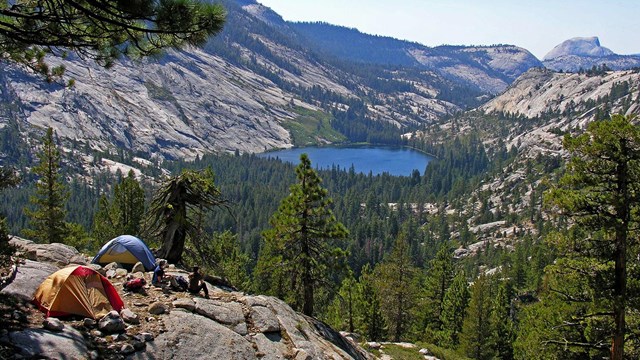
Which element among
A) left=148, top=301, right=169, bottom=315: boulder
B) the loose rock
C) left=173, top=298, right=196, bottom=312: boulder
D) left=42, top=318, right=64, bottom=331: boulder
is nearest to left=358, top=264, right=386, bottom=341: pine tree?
left=173, top=298, right=196, bottom=312: boulder

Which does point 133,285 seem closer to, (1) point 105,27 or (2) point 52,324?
(2) point 52,324

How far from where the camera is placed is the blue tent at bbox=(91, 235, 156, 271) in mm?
25672

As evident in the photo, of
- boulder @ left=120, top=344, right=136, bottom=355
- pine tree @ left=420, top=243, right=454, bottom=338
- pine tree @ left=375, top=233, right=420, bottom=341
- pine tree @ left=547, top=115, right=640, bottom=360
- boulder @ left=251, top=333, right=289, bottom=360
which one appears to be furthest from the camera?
pine tree @ left=420, top=243, right=454, bottom=338

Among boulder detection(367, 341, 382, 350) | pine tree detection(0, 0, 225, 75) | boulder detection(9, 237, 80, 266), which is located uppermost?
pine tree detection(0, 0, 225, 75)

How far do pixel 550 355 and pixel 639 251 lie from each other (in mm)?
12592

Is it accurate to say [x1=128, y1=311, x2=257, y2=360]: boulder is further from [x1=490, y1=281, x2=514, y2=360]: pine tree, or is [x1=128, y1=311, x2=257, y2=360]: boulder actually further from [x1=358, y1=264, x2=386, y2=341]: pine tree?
[x1=490, y1=281, x2=514, y2=360]: pine tree

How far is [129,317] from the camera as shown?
16.5 metres

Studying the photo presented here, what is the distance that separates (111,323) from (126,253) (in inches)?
432

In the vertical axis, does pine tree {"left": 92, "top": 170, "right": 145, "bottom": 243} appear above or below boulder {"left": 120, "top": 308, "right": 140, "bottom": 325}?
below

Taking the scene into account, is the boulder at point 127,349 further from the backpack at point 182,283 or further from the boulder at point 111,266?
the boulder at point 111,266

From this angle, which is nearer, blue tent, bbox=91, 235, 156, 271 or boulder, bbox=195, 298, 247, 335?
boulder, bbox=195, 298, 247, 335

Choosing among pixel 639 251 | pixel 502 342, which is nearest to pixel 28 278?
pixel 639 251

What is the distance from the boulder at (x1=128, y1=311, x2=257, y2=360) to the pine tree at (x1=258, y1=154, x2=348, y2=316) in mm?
13478

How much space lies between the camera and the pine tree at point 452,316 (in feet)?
181
